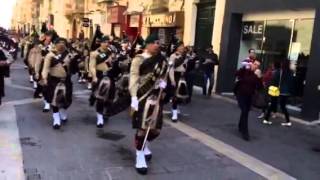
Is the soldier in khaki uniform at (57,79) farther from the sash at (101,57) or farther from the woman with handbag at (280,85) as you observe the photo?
the woman with handbag at (280,85)

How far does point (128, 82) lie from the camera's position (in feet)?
36.6

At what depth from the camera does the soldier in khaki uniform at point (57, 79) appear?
10031mm

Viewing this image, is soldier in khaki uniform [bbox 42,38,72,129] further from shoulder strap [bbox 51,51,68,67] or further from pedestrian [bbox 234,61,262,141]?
pedestrian [bbox 234,61,262,141]

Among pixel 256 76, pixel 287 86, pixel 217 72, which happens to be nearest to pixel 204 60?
pixel 217 72

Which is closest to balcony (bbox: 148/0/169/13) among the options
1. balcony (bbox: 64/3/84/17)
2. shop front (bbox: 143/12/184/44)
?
shop front (bbox: 143/12/184/44)

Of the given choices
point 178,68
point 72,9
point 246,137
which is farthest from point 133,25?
point 246,137

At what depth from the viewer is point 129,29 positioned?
30.4 meters

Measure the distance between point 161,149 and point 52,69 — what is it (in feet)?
9.80

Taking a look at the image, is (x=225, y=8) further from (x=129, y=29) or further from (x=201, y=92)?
(x=129, y=29)

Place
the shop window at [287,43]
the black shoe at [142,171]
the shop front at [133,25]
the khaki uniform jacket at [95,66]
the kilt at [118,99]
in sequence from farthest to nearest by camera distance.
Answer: the shop front at [133,25]
the shop window at [287,43]
the khaki uniform jacket at [95,66]
the kilt at [118,99]
the black shoe at [142,171]

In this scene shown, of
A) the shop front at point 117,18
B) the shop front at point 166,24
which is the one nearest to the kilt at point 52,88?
the shop front at point 166,24

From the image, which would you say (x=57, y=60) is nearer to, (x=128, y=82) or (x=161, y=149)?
(x=128, y=82)

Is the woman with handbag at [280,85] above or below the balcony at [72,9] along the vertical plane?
below

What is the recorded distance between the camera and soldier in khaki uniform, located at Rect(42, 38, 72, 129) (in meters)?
10.0
